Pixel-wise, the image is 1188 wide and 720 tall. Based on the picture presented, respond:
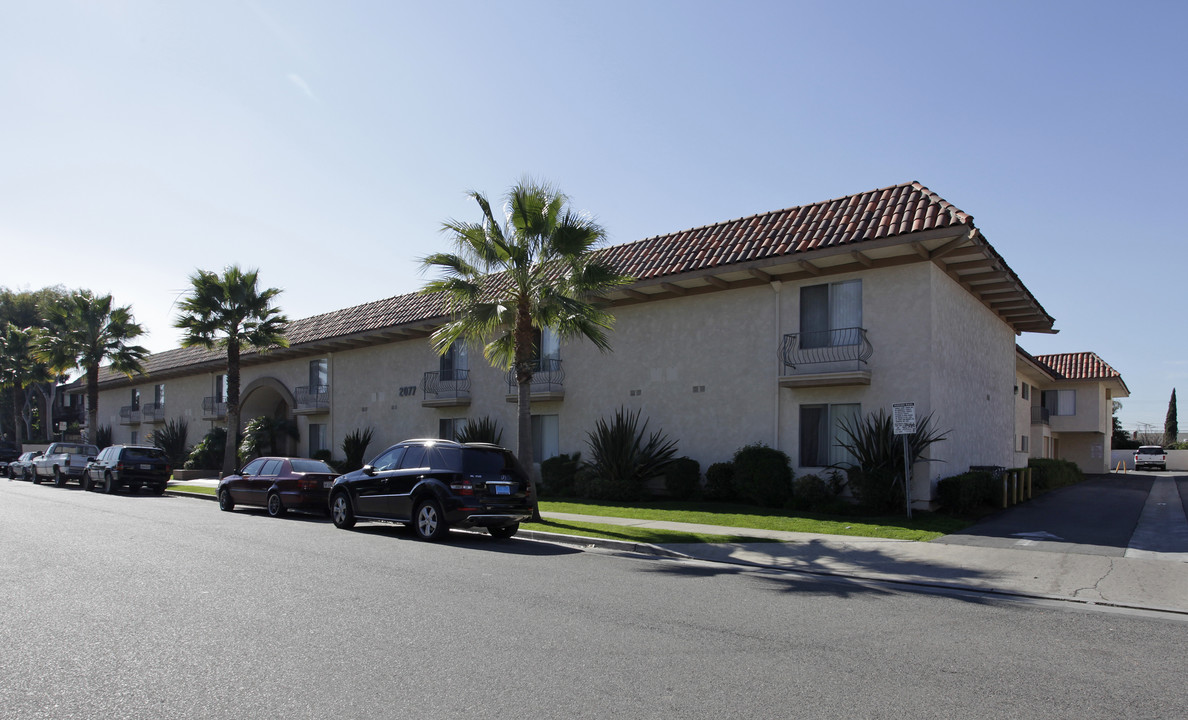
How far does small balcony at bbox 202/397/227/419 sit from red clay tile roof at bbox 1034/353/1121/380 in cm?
3956

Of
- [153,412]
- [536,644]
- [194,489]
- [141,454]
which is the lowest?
[194,489]

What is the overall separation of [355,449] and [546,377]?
9981 mm

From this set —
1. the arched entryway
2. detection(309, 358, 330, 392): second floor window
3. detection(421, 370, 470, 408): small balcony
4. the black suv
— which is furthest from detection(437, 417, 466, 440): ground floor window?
the black suv

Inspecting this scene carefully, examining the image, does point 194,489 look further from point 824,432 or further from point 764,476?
point 824,432

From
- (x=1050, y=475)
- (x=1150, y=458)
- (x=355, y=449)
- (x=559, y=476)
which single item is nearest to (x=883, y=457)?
(x=559, y=476)

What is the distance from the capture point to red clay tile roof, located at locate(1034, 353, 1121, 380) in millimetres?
39219

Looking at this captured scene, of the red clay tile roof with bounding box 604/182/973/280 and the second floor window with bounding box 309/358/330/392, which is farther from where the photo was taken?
the second floor window with bounding box 309/358/330/392

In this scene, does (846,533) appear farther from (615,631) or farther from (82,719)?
(82,719)

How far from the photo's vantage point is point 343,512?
15.0 meters

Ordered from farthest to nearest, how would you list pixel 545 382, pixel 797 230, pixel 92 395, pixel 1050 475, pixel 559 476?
pixel 92 395 → pixel 1050 475 → pixel 545 382 → pixel 559 476 → pixel 797 230

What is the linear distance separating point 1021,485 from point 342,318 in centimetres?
2431

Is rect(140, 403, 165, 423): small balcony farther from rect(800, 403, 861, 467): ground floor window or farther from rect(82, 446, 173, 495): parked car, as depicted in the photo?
rect(800, 403, 861, 467): ground floor window

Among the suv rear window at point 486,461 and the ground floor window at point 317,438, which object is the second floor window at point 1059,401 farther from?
the suv rear window at point 486,461

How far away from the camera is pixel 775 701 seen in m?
4.95
